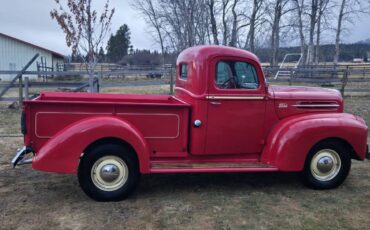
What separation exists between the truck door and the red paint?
1 cm

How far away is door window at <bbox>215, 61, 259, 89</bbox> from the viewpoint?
17.0 ft

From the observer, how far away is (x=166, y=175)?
5.90m

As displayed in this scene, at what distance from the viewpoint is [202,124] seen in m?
5.07

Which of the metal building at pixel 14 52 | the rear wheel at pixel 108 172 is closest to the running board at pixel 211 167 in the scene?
the rear wheel at pixel 108 172

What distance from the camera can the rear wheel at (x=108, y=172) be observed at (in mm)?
4586

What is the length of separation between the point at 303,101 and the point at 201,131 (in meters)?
1.58

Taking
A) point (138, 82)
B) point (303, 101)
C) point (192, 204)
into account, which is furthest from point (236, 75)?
point (138, 82)

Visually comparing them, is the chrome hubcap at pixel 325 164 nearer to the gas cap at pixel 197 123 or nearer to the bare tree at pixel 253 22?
the gas cap at pixel 197 123

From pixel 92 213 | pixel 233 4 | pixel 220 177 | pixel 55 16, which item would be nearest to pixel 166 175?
pixel 220 177

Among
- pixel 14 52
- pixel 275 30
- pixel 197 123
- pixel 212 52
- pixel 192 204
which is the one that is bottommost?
pixel 192 204

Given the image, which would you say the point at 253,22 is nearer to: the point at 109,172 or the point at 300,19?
the point at 300,19

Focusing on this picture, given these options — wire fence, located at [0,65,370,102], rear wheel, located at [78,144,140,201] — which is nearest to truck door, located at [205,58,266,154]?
rear wheel, located at [78,144,140,201]

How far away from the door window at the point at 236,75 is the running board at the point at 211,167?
103 cm

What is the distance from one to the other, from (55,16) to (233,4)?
22753mm
